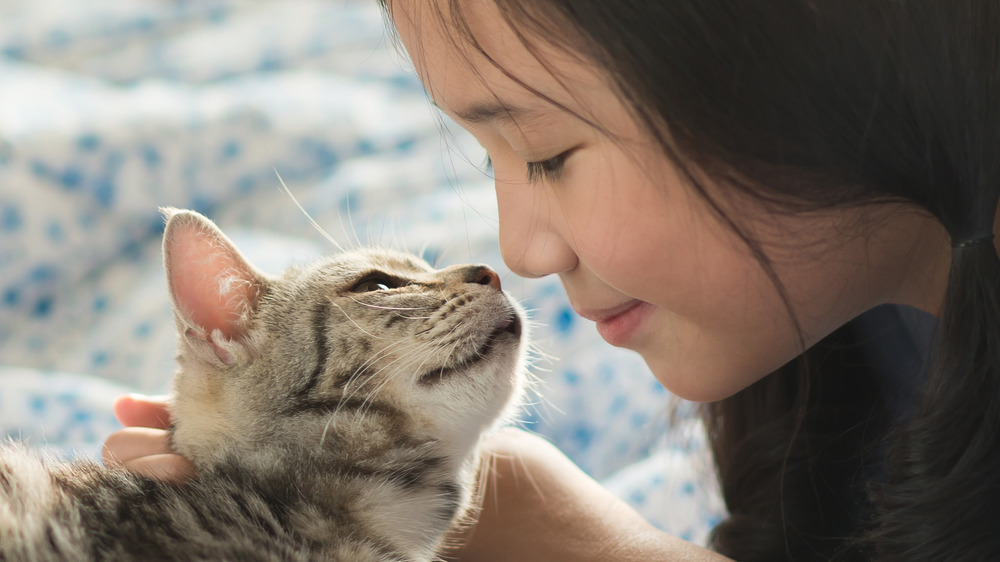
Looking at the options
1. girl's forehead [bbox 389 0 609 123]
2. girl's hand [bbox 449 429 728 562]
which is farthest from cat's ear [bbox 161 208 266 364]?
girl's hand [bbox 449 429 728 562]

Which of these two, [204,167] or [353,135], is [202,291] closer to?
[204,167]

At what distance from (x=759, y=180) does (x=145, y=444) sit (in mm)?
861

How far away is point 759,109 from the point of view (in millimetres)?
718

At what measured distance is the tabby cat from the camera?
32.8 inches

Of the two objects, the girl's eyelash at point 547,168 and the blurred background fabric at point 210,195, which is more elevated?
the girl's eyelash at point 547,168

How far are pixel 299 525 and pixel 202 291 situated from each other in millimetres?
333

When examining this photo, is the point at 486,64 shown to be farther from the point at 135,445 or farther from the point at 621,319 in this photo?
the point at 135,445

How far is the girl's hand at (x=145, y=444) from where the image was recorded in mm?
953

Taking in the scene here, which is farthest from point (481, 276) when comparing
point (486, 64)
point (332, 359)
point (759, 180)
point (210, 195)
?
point (210, 195)

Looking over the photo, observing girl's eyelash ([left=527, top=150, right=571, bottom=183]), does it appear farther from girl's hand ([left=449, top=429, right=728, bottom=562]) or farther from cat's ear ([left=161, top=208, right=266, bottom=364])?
girl's hand ([left=449, top=429, right=728, bottom=562])

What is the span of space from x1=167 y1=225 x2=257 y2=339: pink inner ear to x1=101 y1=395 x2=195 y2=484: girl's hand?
0.17 metres

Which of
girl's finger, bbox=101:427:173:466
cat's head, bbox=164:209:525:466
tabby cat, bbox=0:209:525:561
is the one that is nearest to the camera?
tabby cat, bbox=0:209:525:561

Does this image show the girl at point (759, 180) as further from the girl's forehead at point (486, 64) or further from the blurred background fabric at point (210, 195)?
the blurred background fabric at point (210, 195)

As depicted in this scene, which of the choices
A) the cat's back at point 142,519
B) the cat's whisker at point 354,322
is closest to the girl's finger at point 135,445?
the cat's back at point 142,519
